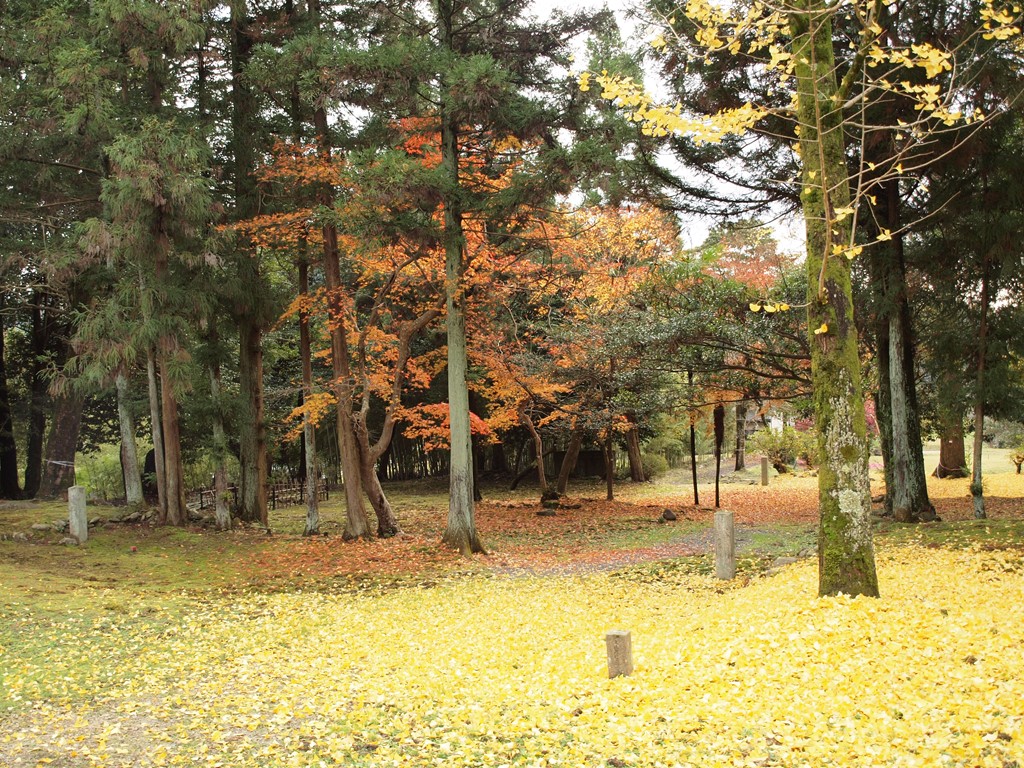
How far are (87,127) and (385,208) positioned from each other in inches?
208

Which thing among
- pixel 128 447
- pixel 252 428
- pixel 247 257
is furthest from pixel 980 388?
pixel 128 447

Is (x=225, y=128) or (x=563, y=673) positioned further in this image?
(x=225, y=128)

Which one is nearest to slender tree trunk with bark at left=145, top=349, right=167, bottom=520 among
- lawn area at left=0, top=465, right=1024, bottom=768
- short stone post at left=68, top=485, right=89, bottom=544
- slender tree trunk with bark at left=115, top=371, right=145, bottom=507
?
slender tree trunk with bark at left=115, top=371, right=145, bottom=507

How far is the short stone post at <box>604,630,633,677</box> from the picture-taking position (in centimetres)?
519

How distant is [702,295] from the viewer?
1309 centimetres

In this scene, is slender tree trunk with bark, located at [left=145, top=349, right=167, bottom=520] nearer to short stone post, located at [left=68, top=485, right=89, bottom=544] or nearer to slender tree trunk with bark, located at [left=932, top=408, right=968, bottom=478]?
short stone post, located at [left=68, top=485, right=89, bottom=544]

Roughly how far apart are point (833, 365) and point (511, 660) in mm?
3457

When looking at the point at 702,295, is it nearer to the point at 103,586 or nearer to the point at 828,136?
the point at 828,136

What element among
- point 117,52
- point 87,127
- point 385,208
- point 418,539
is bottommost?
point 418,539

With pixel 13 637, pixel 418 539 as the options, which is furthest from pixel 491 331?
pixel 13 637

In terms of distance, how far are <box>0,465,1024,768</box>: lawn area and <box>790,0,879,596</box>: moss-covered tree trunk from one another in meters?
0.42

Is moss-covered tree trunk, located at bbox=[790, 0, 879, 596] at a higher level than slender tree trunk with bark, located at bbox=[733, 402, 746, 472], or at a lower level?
higher

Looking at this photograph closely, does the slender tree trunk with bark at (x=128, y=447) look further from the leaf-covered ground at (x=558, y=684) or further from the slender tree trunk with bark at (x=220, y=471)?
the leaf-covered ground at (x=558, y=684)

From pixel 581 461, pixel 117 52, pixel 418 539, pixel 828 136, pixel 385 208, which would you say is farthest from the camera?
pixel 581 461
